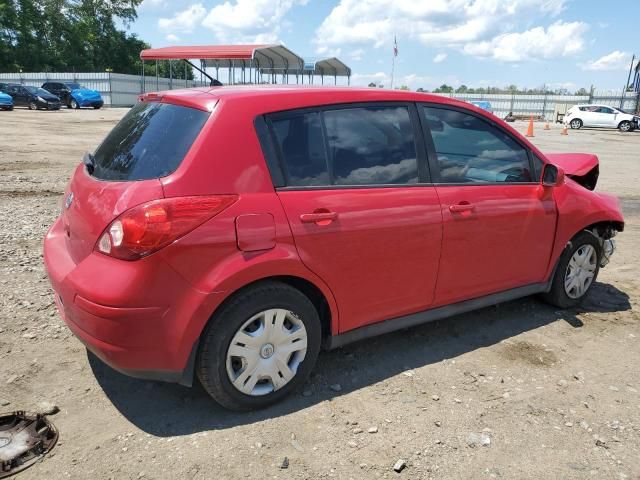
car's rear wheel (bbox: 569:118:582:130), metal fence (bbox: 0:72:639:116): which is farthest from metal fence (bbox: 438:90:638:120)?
car's rear wheel (bbox: 569:118:582:130)

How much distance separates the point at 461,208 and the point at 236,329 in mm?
1670

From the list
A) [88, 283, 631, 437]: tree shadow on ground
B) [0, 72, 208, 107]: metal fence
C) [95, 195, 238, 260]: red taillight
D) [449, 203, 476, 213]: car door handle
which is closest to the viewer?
[95, 195, 238, 260]: red taillight

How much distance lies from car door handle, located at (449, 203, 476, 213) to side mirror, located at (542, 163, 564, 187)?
0.81m

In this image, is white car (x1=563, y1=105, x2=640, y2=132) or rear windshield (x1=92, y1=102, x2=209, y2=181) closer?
rear windshield (x1=92, y1=102, x2=209, y2=181)

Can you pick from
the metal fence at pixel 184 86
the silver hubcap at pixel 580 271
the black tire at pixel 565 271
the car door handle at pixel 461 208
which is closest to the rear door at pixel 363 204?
the car door handle at pixel 461 208

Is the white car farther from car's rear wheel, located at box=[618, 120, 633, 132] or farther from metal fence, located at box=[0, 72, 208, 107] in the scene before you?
metal fence, located at box=[0, 72, 208, 107]

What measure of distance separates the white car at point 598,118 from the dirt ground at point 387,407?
33.9 metres

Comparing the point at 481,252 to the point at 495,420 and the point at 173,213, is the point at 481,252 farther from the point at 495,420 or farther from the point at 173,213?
the point at 173,213

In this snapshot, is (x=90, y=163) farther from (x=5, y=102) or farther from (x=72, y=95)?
(x=72, y=95)

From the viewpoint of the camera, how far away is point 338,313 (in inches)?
122

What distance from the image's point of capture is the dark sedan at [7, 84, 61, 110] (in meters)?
31.6

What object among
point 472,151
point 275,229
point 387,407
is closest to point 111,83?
point 472,151

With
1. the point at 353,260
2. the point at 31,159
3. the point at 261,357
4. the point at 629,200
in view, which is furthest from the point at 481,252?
the point at 31,159

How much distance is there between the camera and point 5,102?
29.0 metres
